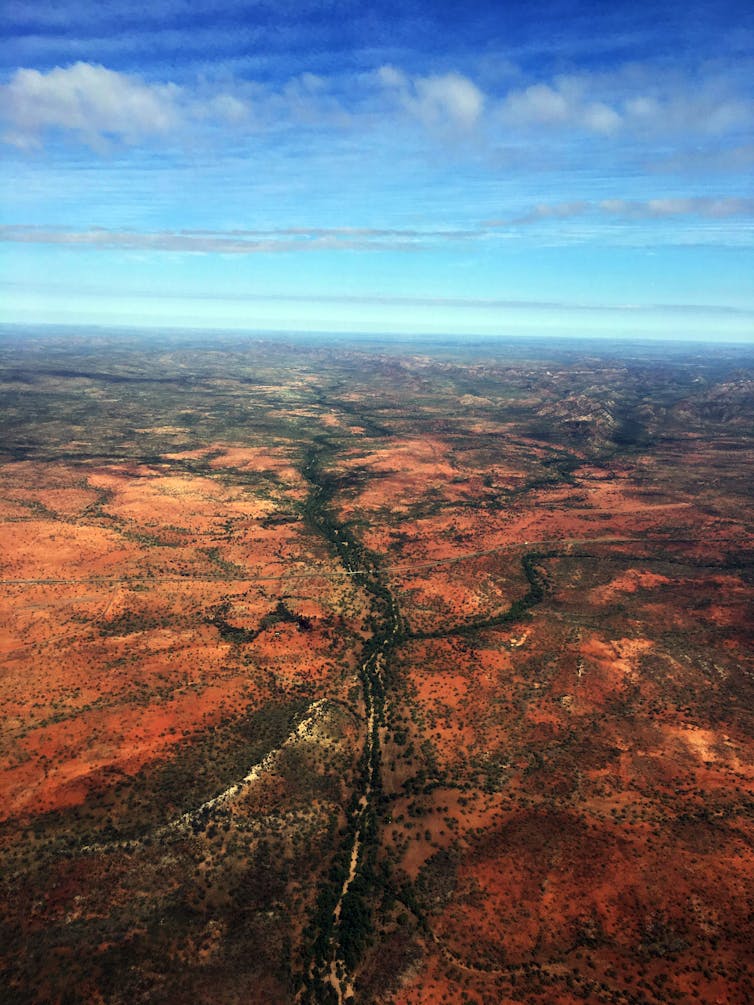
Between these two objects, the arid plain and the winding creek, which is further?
the arid plain

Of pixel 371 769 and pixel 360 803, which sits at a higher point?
pixel 360 803

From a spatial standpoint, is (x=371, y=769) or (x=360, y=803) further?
(x=371, y=769)

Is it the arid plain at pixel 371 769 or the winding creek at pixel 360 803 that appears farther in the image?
A: the arid plain at pixel 371 769

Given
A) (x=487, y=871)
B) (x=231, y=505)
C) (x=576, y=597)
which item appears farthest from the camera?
(x=231, y=505)

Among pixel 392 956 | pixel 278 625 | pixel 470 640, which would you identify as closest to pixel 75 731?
pixel 278 625

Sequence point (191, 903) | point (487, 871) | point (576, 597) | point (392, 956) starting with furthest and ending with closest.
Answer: point (576, 597) < point (487, 871) < point (191, 903) < point (392, 956)

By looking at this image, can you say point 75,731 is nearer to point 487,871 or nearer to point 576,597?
point 487,871

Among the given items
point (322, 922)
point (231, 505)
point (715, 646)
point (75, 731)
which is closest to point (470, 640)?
point (715, 646)

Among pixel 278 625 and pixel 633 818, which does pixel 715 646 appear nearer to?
pixel 633 818

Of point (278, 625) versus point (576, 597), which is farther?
→ point (576, 597)
